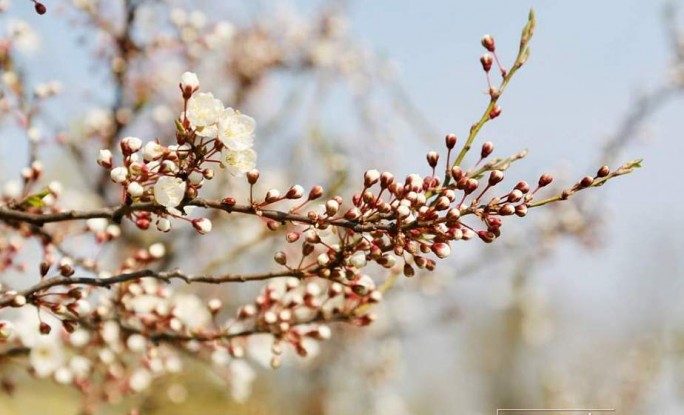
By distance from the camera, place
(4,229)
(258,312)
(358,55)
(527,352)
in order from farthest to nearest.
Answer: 1. (527,352)
2. (358,55)
3. (4,229)
4. (258,312)

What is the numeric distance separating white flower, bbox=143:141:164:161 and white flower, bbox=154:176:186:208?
0.16 feet

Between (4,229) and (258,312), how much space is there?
3.40 feet

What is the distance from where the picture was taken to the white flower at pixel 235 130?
1.36 m

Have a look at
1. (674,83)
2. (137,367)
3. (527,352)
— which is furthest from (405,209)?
(527,352)

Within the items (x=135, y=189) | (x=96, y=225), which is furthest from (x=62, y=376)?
(x=135, y=189)

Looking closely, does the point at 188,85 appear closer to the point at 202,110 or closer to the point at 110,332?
the point at 202,110

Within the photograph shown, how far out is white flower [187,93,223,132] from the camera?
1329 millimetres

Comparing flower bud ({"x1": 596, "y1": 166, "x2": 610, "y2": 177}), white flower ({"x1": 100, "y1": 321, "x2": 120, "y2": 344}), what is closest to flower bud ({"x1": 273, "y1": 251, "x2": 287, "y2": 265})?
flower bud ({"x1": 596, "y1": 166, "x2": 610, "y2": 177})

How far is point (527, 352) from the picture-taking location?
58.9 ft

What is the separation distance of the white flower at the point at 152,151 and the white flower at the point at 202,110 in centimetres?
9

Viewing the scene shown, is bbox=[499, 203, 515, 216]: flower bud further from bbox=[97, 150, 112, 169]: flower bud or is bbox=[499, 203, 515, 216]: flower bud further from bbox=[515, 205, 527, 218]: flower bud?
bbox=[97, 150, 112, 169]: flower bud

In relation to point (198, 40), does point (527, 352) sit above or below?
above

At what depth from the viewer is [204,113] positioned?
133 cm

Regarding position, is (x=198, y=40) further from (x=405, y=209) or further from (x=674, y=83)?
(x=674, y=83)
